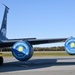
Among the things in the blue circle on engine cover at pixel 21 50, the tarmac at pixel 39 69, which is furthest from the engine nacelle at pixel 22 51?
the tarmac at pixel 39 69

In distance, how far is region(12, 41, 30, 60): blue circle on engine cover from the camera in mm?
20516

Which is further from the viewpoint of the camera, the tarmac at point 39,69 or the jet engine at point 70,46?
the jet engine at point 70,46

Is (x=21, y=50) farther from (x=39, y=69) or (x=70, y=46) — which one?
(x=70, y=46)

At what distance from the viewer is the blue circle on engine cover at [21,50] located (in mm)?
20516

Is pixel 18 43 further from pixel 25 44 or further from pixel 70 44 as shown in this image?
pixel 70 44

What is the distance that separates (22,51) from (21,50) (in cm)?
11

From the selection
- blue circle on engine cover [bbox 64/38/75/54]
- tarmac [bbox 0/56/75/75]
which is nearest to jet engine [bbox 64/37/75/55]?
blue circle on engine cover [bbox 64/38/75/54]

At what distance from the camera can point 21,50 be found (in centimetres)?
2070

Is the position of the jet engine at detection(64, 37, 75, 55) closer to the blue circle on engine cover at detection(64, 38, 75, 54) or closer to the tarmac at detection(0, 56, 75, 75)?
the blue circle on engine cover at detection(64, 38, 75, 54)

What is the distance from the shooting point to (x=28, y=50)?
20500 mm

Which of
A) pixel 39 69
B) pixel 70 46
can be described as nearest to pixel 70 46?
pixel 70 46

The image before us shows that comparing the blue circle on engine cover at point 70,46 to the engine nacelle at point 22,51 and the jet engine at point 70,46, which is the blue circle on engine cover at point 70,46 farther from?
the engine nacelle at point 22,51

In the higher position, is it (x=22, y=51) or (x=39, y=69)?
(x=22, y=51)

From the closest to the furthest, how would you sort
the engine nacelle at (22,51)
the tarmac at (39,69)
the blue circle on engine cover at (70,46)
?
the tarmac at (39,69)
the blue circle on engine cover at (70,46)
the engine nacelle at (22,51)
